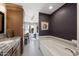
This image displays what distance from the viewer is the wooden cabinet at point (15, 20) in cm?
296

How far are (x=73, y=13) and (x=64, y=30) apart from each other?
0.53 metres

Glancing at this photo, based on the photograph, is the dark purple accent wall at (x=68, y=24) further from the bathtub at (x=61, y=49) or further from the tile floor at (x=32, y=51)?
the tile floor at (x=32, y=51)

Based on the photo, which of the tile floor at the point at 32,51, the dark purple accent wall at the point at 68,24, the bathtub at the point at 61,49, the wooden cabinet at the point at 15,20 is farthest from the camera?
the wooden cabinet at the point at 15,20

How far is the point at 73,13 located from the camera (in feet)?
6.80

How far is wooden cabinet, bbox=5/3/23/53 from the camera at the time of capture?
296cm

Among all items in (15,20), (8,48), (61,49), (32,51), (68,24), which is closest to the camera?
(8,48)

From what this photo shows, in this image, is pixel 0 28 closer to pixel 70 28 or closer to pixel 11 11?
pixel 11 11

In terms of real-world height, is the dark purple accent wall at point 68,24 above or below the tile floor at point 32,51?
above

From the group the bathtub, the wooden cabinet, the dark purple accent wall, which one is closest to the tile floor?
the bathtub

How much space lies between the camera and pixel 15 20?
121 inches

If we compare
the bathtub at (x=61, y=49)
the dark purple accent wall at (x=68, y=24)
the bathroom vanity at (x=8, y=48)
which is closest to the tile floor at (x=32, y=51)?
the bathtub at (x=61, y=49)

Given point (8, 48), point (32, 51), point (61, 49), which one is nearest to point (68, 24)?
point (61, 49)

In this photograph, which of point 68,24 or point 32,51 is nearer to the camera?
point 68,24

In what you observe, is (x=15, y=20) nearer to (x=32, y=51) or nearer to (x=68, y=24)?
(x=32, y=51)
